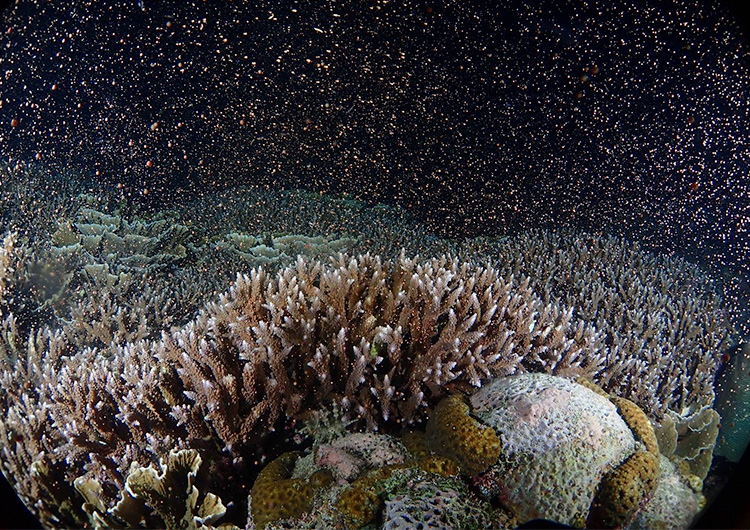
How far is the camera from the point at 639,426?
2.65 metres

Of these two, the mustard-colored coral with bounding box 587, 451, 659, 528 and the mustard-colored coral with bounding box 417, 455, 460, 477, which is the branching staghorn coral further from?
the mustard-colored coral with bounding box 587, 451, 659, 528

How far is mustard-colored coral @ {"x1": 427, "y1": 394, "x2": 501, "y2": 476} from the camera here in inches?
93.7

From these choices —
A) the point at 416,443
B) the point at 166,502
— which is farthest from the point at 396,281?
the point at 166,502

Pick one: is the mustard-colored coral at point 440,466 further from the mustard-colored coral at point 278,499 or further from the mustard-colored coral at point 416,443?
the mustard-colored coral at point 278,499

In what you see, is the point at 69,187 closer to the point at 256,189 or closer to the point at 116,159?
the point at 256,189

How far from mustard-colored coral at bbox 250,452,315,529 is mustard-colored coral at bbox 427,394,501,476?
83 cm

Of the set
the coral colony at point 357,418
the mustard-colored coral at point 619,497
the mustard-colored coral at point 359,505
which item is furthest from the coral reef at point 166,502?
the mustard-colored coral at point 619,497

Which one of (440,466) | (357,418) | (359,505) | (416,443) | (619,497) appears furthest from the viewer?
(357,418)

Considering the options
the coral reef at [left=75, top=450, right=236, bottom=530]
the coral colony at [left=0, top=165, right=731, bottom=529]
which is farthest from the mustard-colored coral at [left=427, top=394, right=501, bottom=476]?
the coral reef at [left=75, top=450, right=236, bottom=530]

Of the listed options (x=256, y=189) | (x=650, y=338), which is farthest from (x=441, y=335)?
(x=256, y=189)

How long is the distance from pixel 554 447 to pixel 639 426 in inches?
29.8

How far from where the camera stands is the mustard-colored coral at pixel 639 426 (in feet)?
8.46

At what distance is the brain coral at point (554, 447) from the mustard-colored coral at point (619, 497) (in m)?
0.05

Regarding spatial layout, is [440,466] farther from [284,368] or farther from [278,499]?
[284,368]
